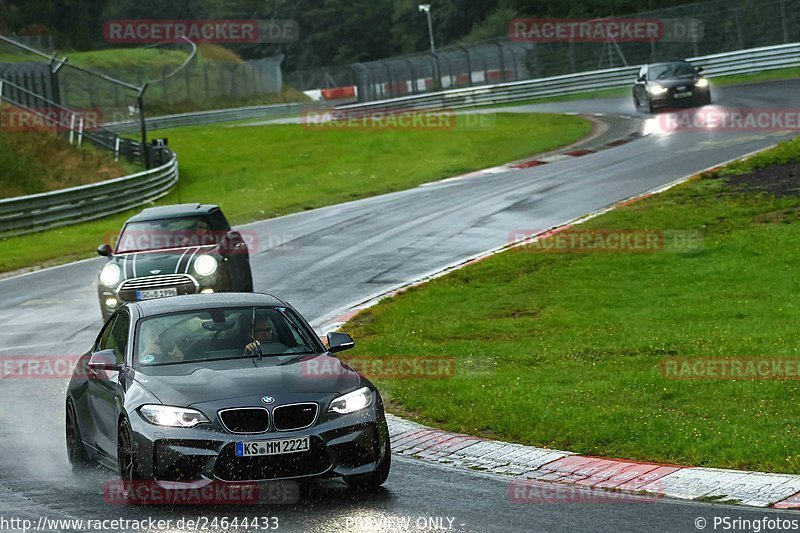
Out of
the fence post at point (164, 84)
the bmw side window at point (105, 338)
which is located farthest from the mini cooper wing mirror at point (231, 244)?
the fence post at point (164, 84)

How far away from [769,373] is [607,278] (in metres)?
6.80

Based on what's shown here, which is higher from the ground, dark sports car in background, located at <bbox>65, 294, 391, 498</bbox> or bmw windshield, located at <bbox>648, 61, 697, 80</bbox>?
bmw windshield, located at <bbox>648, 61, 697, 80</bbox>

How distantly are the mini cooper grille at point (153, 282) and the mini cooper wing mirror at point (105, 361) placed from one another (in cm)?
743

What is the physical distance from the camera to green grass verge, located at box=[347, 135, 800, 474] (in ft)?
32.6

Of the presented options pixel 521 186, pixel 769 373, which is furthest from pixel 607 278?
pixel 521 186

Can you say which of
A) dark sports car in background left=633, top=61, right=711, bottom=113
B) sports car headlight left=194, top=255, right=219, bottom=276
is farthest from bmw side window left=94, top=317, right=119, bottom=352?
dark sports car in background left=633, top=61, right=711, bottom=113

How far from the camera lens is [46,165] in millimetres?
42094

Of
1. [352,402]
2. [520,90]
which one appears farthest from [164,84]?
[352,402]

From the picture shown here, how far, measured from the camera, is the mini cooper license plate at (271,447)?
8.11m

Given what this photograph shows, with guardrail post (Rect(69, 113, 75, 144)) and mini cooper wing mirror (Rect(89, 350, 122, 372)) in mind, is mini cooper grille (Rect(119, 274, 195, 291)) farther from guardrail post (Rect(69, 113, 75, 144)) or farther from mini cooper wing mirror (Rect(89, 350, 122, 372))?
guardrail post (Rect(69, 113, 75, 144))

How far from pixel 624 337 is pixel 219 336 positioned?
583 centimetres

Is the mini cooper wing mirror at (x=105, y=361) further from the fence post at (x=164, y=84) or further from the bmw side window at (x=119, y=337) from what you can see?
the fence post at (x=164, y=84)

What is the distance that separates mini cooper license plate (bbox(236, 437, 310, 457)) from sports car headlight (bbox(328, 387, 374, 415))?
362mm

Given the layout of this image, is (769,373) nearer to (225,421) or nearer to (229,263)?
(225,421)
